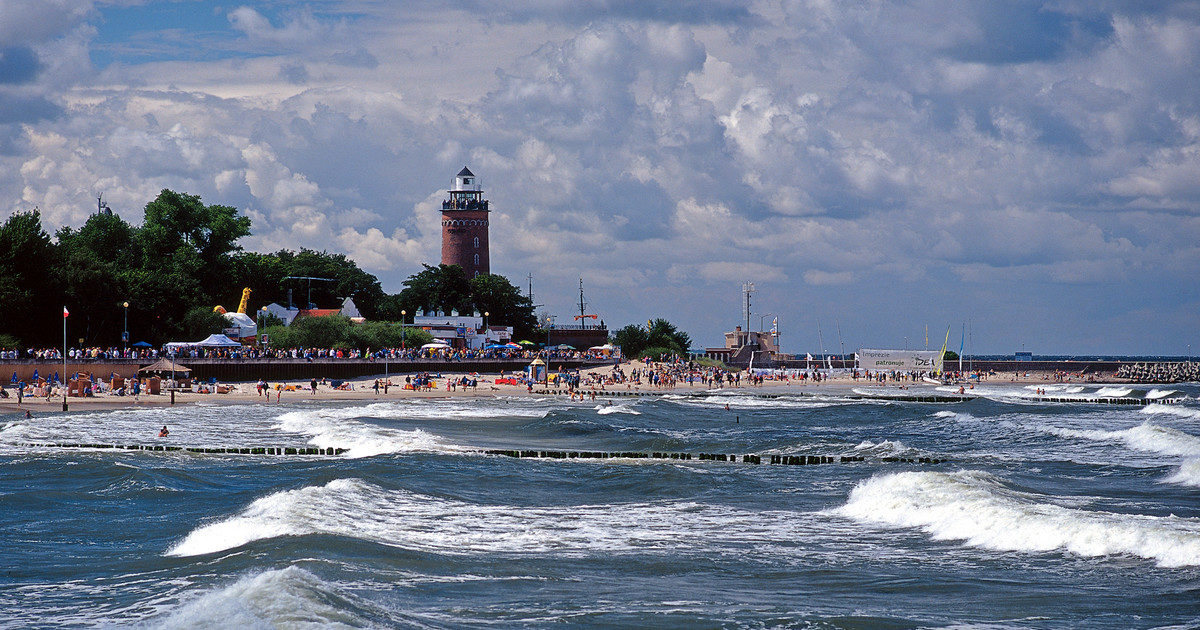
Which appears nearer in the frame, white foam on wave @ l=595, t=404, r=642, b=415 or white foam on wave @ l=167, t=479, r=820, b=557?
white foam on wave @ l=167, t=479, r=820, b=557

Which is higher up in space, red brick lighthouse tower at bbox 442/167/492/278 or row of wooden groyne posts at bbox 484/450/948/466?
red brick lighthouse tower at bbox 442/167/492/278

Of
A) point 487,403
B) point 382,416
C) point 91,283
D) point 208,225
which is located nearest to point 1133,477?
point 382,416

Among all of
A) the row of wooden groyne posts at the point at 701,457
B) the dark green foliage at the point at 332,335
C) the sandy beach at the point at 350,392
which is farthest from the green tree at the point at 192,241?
the row of wooden groyne posts at the point at 701,457

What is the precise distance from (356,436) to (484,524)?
15675mm

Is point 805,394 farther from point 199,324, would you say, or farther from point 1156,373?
point 1156,373

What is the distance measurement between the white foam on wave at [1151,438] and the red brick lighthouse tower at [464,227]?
75.2 m

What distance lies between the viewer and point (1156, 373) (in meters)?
118

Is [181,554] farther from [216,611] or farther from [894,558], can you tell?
[894,558]

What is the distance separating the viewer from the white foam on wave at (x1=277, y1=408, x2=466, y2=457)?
103 feet

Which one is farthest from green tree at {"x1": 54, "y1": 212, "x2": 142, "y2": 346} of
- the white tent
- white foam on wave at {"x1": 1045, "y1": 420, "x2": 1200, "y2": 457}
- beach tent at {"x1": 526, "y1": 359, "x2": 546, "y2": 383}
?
white foam on wave at {"x1": 1045, "y1": 420, "x2": 1200, "y2": 457}

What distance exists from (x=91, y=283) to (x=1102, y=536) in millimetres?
60757

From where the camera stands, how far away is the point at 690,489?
24.0m

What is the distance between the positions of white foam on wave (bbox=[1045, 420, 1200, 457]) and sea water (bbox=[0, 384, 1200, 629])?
0.22 meters

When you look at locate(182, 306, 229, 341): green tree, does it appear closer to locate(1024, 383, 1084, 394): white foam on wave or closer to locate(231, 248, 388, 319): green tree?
locate(231, 248, 388, 319): green tree
